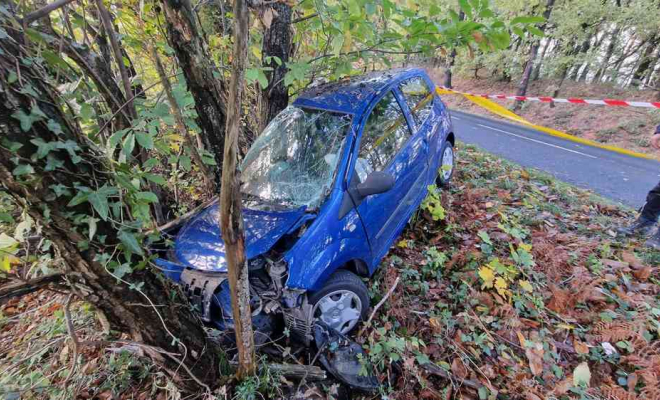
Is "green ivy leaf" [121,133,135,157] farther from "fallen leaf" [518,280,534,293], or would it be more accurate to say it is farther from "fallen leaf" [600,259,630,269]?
"fallen leaf" [600,259,630,269]

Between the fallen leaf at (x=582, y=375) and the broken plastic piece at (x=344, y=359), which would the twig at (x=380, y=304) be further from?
the fallen leaf at (x=582, y=375)

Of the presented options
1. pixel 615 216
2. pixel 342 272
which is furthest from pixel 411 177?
pixel 615 216

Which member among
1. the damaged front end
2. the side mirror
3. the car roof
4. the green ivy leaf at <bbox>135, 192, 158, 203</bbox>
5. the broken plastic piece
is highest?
the car roof

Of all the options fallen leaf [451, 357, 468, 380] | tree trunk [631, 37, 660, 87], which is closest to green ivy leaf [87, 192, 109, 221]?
fallen leaf [451, 357, 468, 380]

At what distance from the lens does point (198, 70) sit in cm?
282

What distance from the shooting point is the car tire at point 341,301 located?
7.33 feet

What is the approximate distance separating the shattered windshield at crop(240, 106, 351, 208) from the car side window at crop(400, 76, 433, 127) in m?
1.12

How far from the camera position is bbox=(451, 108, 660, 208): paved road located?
570 cm

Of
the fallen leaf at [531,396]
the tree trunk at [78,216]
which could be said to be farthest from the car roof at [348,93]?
the fallen leaf at [531,396]

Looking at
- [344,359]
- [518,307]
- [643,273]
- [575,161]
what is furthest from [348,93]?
[575,161]

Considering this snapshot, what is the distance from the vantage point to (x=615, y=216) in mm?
3996

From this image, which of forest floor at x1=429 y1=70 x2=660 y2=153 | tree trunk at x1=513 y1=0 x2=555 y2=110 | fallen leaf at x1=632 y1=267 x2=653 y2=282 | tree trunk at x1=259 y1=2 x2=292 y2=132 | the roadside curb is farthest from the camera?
tree trunk at x1=513 y1=0 x2=555 y2=110

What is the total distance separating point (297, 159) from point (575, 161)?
25.5 ft

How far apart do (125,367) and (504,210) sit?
4.07m
